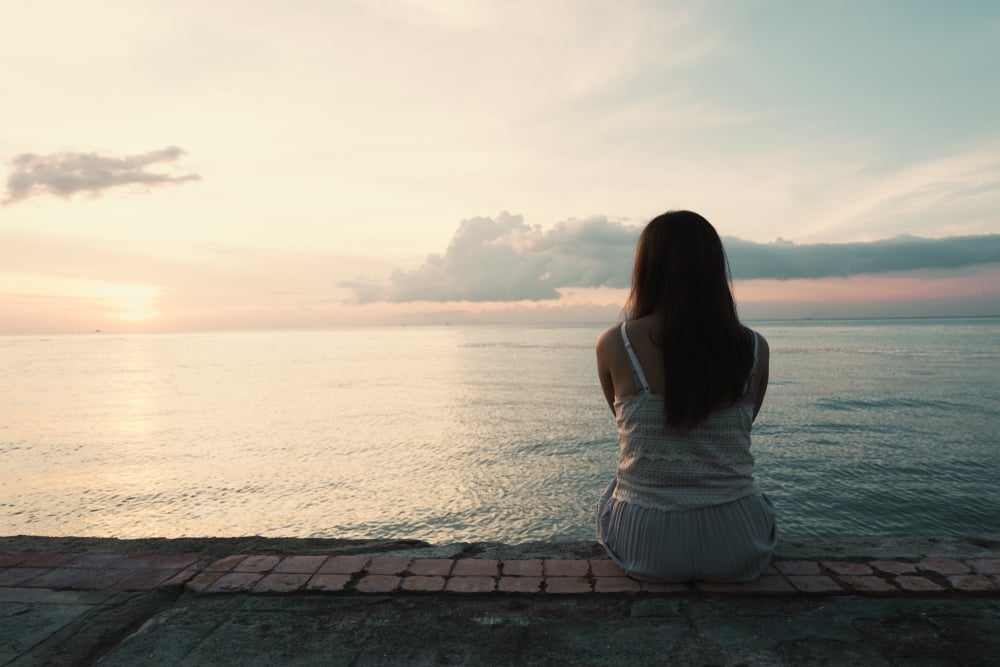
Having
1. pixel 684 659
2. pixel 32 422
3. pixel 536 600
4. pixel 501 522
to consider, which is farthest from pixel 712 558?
pixel 32 422

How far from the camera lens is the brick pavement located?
3045 millimetres

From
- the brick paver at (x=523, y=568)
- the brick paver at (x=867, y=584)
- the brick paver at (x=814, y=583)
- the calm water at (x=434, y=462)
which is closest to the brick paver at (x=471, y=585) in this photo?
the brick paver at (x=523, y=568)

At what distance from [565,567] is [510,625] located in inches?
26.3

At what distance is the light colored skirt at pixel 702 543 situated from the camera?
9.86ft

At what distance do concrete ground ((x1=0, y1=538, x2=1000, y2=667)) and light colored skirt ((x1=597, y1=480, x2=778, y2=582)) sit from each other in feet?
0.34

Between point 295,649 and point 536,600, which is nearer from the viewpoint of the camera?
point 295,649

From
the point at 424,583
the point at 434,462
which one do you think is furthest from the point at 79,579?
the point at 434,462

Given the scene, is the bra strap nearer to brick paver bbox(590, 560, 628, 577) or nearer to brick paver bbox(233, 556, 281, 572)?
brick paver bbox(590, 560, 628, 577)

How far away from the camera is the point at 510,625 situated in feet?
9.00

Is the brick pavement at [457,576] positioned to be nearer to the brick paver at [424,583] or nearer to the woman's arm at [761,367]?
the brick paver at [424,583]

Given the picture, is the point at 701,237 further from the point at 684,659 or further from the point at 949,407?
the point at 949,407

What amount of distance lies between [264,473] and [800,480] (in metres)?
10.8

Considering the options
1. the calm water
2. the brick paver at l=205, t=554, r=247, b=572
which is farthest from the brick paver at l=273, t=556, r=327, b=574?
the calm water

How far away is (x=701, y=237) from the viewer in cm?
296
